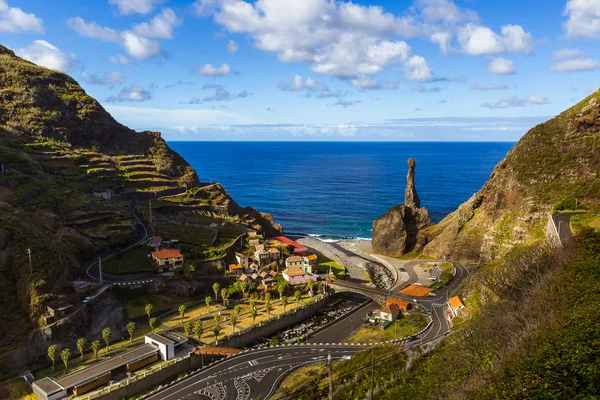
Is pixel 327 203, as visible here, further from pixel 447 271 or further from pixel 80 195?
pixel 80 195

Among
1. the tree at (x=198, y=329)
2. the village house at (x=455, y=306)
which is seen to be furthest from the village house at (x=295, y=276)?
the village house at (x=455, y=306)

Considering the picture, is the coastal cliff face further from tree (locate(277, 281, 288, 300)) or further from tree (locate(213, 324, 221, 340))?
tree (locate(213, 324, 221, 340))

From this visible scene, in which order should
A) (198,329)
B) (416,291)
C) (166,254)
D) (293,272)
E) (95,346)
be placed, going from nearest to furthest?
(95,346)
(198,329)
(166,254)
(416,291)
(293,272)

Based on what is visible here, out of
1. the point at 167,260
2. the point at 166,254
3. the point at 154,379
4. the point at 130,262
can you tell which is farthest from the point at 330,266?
the point at 154,379

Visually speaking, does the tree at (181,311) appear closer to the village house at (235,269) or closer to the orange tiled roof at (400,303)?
the village house at (235,269)

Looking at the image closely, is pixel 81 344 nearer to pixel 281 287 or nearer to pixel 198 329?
pixel 198 329

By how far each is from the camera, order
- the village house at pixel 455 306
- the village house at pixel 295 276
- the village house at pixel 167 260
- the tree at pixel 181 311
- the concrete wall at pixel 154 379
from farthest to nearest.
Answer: the village house at pixel 295 276, the village house at pixel 167 260, the tree at pixel 181 311, the village house at pixel 455 306, the concrete wall at pixel 154 379

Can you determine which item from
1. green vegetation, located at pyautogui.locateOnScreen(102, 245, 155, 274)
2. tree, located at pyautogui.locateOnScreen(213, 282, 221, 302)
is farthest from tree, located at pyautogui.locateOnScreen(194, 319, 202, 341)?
green vegetation, located at pyautogui.locateOnScreen(102, 245, 155, 274)
